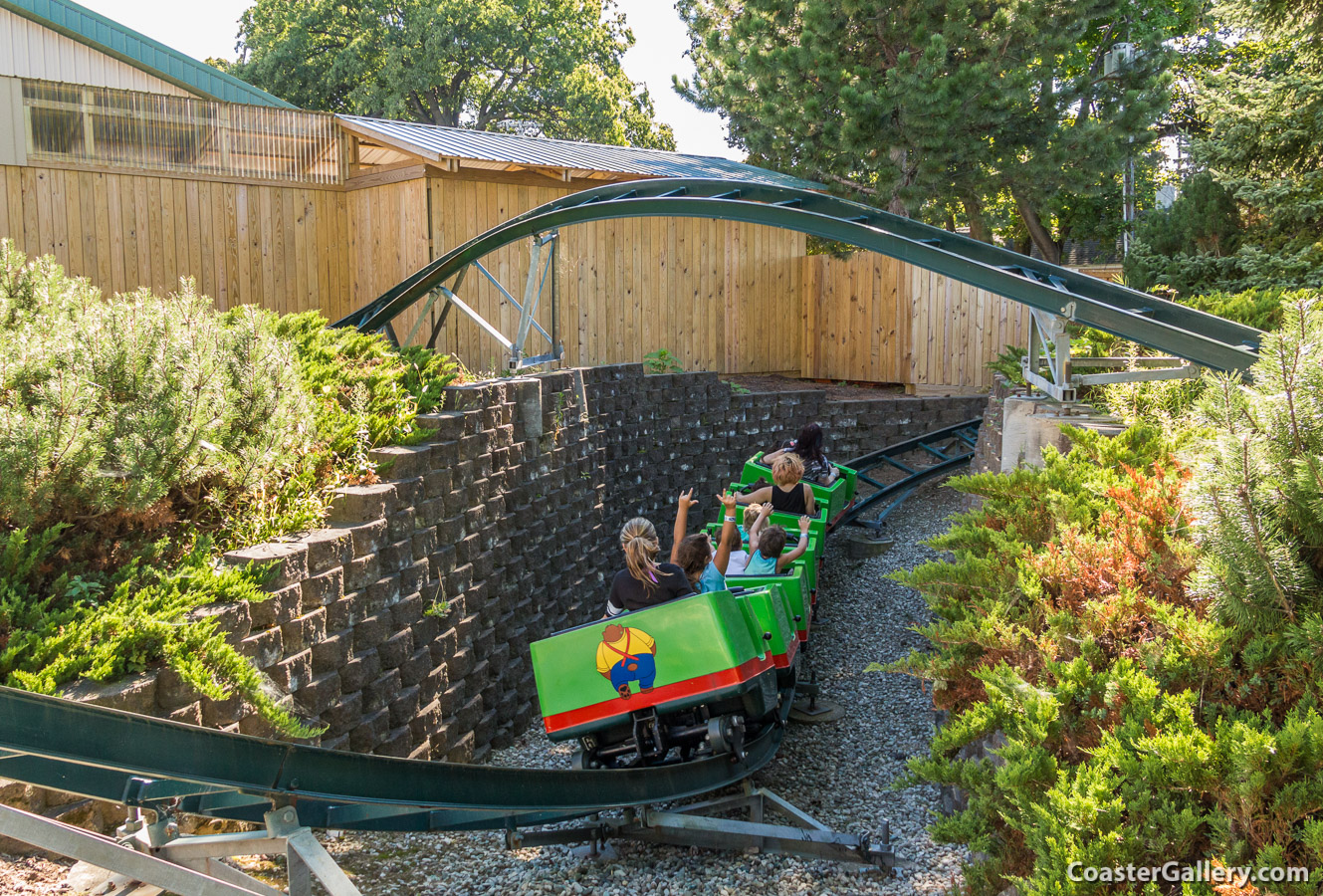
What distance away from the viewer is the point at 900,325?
1459 centimetres

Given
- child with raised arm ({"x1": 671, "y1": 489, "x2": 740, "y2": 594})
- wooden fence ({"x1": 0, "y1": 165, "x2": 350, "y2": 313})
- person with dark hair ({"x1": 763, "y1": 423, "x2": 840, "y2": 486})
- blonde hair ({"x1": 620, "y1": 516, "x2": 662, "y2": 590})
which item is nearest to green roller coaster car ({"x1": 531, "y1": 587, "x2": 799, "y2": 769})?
blonde hair ({"x1": 620, "y1": 516, "x2": 662, "y2": 590})

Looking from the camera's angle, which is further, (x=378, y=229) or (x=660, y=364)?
(x=660, y=364)

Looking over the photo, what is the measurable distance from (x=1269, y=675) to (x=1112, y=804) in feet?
2.34

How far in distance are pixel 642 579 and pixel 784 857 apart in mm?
1559

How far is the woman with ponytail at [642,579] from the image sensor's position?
16.7ft

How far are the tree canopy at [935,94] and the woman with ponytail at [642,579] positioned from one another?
9390mm

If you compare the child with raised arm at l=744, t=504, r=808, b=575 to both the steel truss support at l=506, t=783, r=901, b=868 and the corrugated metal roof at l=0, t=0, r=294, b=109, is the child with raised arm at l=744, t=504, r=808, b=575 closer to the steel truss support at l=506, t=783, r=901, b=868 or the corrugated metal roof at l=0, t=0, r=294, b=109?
the steel truss support at l=506, t=783, r=901, b=868

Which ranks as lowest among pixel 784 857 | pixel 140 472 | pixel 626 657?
pixel 784 857

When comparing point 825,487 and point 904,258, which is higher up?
point 904,258

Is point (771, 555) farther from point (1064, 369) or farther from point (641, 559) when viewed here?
point (1064, 369)

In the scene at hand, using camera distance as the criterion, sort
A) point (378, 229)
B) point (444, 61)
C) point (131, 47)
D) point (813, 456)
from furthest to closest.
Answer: point (444, 61) < point (131, 47) < point (378, 229) < point (813, 456)

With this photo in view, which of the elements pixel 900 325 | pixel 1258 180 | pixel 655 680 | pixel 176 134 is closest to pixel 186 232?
pixel 176 134

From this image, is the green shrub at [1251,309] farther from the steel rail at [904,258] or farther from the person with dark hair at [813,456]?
the person with dark hair at [813,456]

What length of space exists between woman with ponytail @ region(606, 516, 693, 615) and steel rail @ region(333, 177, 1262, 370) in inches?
114
